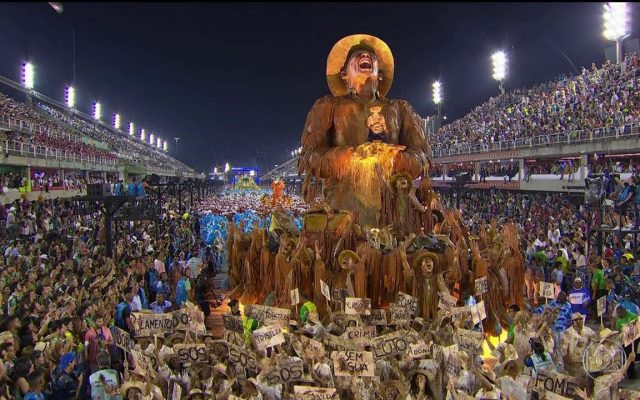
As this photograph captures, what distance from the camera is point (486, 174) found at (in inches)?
1569

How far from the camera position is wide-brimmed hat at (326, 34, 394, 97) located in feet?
48.4

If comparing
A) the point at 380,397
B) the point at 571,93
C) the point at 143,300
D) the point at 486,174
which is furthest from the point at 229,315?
the point at 486,174

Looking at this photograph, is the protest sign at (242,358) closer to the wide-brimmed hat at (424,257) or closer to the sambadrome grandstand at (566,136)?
the wide-brimmed hat at (424,257)

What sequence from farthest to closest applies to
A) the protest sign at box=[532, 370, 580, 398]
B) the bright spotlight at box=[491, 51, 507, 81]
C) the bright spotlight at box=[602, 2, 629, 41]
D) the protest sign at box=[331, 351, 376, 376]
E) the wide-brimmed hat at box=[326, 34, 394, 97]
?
the bright spotlight at box=[491, 51, 507, 81]
the bright spotlight at box=[602, 2, 629, 41]
the wide-brimmed hat at box=[326, 34, 394, 97]
the protest sign at box=[331, 351, 376, 376]
the protest sign at box=[532, 370, 580, 398]

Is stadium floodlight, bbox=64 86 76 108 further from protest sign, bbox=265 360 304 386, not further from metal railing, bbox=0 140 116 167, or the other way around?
protest sign, bbox=265 360 304 386

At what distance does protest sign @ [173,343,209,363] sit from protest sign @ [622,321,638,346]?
199 inches

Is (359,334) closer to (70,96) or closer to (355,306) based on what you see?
(355,306)

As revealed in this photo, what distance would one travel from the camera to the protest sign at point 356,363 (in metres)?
6.32

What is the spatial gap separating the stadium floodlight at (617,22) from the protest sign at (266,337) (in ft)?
105

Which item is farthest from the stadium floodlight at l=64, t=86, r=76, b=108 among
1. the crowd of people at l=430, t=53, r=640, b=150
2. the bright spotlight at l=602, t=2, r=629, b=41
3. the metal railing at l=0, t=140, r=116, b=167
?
the bright spotlight at l=602, t=2, r=629, b=41

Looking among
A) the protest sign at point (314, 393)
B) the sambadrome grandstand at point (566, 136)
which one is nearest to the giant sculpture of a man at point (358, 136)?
the protest sign at point (314, 393)

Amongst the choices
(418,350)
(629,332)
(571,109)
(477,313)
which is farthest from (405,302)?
(571,109)

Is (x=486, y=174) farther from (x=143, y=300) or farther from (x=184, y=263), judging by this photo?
(x=143, y=300)

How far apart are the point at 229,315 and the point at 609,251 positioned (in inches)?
480
